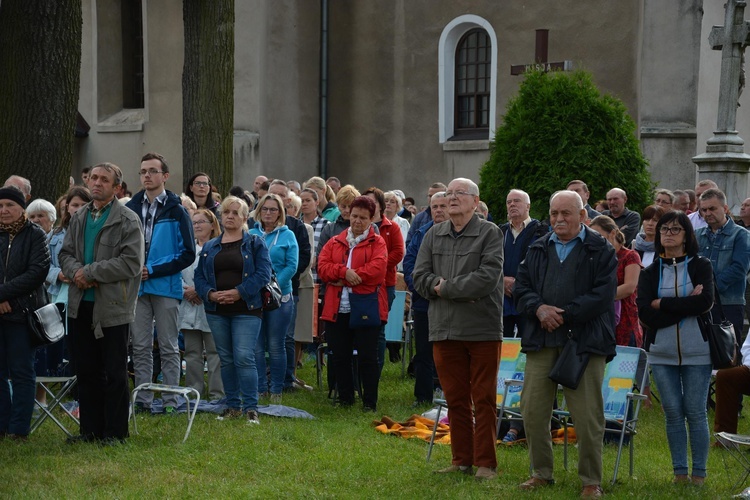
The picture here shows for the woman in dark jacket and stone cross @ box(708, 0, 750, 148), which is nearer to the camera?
the woman in dark jacket

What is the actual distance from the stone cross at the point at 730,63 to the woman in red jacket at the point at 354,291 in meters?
6.85

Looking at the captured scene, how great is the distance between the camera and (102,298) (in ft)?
29.4

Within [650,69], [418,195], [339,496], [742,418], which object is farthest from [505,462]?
[418,195]

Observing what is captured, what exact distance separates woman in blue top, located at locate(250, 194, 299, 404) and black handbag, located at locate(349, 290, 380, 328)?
3.22ft

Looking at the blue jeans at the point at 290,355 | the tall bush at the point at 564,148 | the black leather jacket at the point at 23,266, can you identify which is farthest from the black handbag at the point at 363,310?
the tall bush at the point at 564,148

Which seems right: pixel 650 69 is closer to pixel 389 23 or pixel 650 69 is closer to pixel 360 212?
pixel 389 23

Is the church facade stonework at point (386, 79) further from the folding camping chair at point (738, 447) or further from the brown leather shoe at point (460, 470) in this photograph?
the brown leather shoe at point (460, 470)

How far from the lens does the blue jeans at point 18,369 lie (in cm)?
923

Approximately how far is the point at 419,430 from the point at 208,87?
7847mm

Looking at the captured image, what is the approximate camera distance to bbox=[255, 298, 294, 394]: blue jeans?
11.6 metres

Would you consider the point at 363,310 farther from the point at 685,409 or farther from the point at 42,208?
the point at 685,409

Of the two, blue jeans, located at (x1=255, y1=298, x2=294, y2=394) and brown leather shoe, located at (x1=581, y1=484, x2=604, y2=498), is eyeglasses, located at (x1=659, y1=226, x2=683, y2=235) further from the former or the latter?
blue jeans, located at (x1=255, y1=298, x2=294, y2=394)

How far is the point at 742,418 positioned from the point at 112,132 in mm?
19023

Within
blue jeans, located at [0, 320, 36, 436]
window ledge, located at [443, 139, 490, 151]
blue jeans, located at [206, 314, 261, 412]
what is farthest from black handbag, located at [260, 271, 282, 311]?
window ledge, located at [443, 139, 490, 151]
